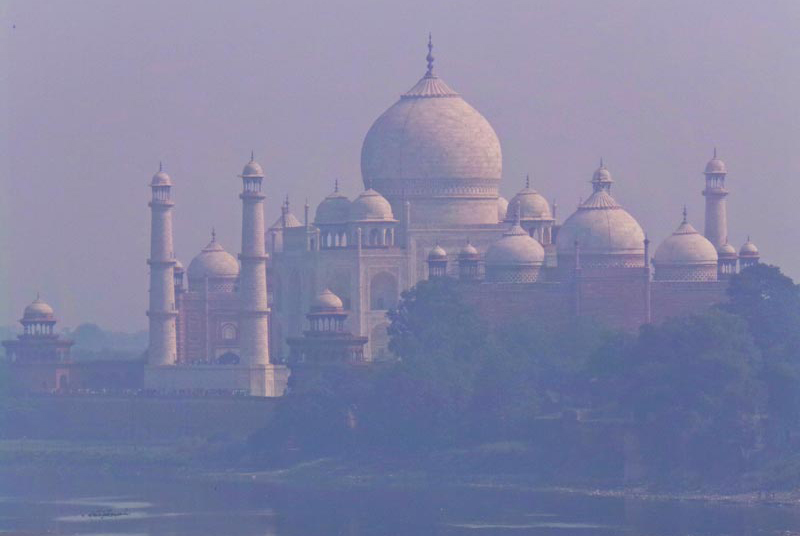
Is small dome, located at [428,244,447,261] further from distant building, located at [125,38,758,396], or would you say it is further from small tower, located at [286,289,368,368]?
small tower, located at [286,289,368,368]

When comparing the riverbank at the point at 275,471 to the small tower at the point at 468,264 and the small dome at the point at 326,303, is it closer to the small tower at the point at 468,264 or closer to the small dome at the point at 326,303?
the small dome at the point at 326,303

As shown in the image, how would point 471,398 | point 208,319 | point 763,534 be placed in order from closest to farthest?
point 763,534 → point 471,398 → point 208,319

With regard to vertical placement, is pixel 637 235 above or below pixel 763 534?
above

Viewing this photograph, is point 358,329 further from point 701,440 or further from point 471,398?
point 701,440

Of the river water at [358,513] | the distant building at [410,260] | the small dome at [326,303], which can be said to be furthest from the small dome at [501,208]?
the river water at [358,513]

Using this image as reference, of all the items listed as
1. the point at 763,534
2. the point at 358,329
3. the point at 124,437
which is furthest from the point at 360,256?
the point at 763,534

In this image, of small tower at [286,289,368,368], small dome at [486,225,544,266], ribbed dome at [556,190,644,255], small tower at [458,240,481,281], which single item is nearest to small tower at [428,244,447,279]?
small tower at [458,240,481,281]

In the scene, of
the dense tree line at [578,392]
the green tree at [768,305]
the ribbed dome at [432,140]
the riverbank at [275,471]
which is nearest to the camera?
the riverbank at [275,471]
